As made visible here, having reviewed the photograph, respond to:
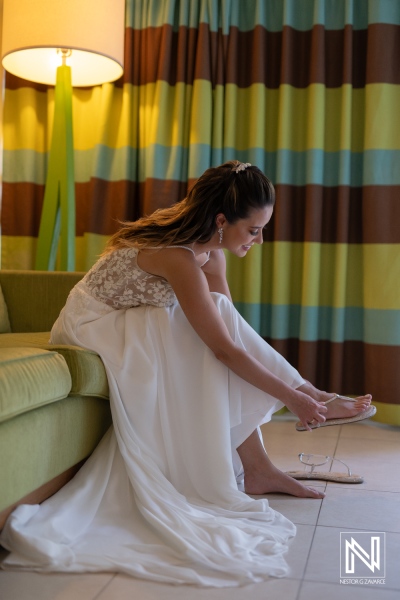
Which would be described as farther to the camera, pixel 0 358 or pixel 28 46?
pixel 28 46

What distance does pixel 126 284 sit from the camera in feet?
6.36

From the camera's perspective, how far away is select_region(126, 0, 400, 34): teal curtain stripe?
2.98m

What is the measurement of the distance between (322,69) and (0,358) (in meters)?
2.12

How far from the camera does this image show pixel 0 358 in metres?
1.42

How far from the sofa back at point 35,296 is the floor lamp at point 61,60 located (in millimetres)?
265

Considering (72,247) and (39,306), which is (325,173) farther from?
(39,306)

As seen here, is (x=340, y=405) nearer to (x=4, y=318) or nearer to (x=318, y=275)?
(x=318, y=275)

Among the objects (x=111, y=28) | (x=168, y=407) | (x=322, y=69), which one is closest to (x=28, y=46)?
(x=111, y=28)

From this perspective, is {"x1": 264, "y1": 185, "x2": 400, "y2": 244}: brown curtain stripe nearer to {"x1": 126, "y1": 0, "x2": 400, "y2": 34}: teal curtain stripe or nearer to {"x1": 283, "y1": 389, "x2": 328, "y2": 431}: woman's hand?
{"x1": 126, "y1": 0, "x2": 400, "y2": 34}: teal curtain stripe

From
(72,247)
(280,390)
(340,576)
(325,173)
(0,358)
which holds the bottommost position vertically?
(340,576)

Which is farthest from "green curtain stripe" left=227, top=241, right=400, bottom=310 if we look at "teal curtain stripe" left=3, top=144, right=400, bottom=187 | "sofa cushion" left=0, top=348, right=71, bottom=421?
"sofa cushion" left=0, top=348, right=71, bottom=421

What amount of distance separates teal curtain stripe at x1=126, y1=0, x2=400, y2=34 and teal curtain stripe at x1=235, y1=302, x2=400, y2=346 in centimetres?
121

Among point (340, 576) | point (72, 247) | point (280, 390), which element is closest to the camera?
point (340, 576)

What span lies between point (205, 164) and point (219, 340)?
1.46 meters
